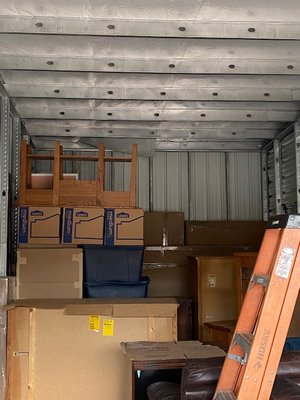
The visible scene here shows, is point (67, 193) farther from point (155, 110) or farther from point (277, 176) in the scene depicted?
point (277, 176)

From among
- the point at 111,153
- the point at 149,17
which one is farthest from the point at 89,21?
the point at 111,153

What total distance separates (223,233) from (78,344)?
3.10 meters

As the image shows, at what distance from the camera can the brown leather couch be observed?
272cm

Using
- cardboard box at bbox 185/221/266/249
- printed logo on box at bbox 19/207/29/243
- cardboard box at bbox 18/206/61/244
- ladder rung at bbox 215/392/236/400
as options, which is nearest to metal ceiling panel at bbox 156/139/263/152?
cardboard box at bbox 185/221/266/249

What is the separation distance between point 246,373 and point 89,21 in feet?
8.41

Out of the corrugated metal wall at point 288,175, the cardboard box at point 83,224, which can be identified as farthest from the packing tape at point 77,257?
the corrugated metal wall at point 288,175

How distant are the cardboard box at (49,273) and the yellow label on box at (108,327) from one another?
0.69m

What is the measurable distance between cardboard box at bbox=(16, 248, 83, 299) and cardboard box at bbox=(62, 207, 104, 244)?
0.70 feet

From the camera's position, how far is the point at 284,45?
4246 millimetres

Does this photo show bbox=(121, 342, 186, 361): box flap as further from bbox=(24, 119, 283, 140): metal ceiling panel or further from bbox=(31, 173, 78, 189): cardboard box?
bbox=(24, 119, 283, 140): metal ceiling panel

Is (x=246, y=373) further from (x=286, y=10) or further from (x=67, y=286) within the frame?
(x=67, y=286)

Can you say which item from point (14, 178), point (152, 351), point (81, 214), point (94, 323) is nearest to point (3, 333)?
point (94, 323)

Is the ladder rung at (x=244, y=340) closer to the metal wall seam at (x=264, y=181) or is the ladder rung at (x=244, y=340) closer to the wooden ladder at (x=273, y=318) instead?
the wooden ladder at (x=273, y=318)

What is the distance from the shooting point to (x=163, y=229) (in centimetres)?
715
